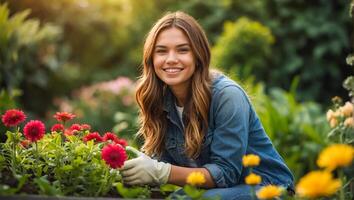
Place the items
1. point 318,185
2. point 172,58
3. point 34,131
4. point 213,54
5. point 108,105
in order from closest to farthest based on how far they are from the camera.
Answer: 1. point 318,185
2. point 34,131
3. point 172,58
4. point 213,54
5. point 108,105

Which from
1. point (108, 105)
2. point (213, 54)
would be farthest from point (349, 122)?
point (108, 105)

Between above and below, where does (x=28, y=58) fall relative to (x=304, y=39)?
below

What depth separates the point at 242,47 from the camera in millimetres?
7238

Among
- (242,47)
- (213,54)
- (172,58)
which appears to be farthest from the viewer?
(213,54)

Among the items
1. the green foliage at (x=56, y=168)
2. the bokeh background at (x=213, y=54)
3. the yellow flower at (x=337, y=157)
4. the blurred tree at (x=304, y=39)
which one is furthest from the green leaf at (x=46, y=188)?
the blurred tree at (x=304, y=39)

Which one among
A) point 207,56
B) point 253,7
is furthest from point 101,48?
point 207,56

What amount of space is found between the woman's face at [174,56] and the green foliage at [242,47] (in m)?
4.35

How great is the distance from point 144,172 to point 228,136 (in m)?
0.38

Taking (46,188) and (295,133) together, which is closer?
(46,188)

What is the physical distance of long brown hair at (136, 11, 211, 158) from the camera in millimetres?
2686

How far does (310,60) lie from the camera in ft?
28.5

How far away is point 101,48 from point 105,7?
0.76 metres

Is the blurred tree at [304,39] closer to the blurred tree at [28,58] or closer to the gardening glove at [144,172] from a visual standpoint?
the blurred tree at [28,58]

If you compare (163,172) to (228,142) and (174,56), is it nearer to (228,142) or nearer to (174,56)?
(228,142)
